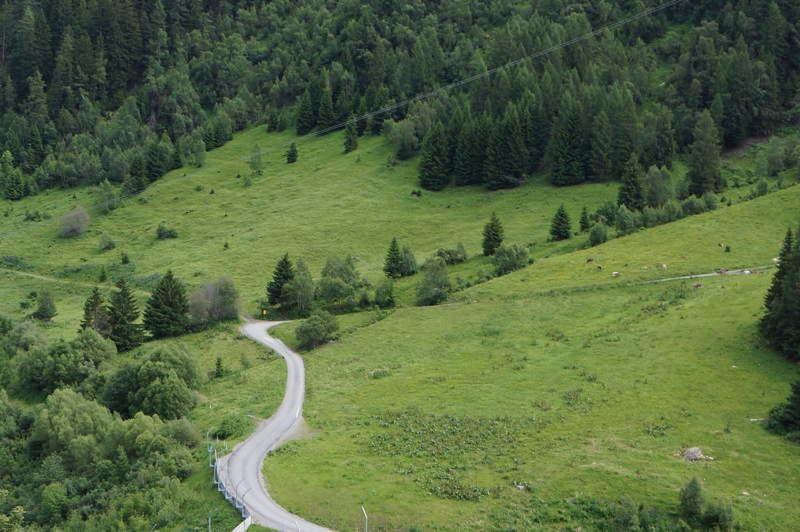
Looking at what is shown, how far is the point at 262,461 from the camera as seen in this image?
58.3 m

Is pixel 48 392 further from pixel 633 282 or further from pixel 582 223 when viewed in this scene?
pixel 582 223

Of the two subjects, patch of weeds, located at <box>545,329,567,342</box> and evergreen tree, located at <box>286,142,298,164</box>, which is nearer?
patch of weeds, located at <box>545,329,567,342</box>

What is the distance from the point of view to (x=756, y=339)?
69062 millimetres

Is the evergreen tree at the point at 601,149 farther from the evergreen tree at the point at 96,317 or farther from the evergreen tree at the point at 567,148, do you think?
the evergreen tree at the point at 96,317

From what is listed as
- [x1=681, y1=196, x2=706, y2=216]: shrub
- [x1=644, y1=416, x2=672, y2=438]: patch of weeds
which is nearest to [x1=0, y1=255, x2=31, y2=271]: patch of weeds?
[x1=681, y1=196, x2=706, y2=216]: shrub

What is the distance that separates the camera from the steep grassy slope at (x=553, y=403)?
49.4 m

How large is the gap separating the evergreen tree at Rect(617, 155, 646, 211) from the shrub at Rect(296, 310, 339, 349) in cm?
4965

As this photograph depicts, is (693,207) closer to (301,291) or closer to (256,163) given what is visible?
(301,291)

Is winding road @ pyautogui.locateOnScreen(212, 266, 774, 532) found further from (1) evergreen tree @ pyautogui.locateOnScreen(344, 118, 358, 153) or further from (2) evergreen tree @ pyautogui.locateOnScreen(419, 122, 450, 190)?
(1) evergreen tree @ pyautogui.locateOnScreen(344, 118, 358, 153)

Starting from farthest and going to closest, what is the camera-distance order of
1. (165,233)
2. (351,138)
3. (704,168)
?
(351,138) < (165,233) < (704,168)

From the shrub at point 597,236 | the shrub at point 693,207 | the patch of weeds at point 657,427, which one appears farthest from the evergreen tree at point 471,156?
the patch of weeds at point 657,427

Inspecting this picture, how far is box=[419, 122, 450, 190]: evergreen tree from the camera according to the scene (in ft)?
466

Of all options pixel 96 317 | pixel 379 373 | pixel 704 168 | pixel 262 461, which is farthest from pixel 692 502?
Answer: pixel 704 168

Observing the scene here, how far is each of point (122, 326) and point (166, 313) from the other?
552 cm
